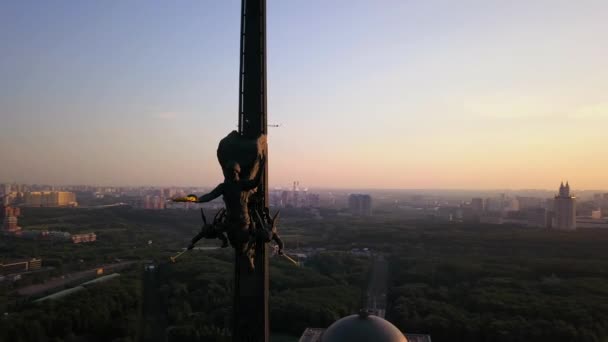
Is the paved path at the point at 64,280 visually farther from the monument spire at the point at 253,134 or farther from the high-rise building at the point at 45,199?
the high-rise building at the point at 45,199

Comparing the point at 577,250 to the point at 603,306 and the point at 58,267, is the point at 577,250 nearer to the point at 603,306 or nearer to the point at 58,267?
the point at 603,306

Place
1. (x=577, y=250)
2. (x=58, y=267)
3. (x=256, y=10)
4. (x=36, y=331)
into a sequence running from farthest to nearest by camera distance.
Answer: (x=577, y=250)
(x=58, y=267)
(x=36, y=331)
(x=256, y=10)

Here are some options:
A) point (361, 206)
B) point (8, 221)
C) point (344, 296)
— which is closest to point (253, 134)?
point (344, 296)

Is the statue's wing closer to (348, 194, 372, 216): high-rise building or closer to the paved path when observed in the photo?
the paved path

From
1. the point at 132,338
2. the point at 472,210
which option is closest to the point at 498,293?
the point at 132,338

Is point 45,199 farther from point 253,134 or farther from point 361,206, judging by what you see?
point 253,134

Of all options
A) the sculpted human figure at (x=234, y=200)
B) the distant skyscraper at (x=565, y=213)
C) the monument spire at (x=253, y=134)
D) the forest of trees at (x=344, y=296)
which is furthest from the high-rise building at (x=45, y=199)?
the sculpted human figure at (x=234, y=200)

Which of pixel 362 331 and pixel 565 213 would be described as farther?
pixel 565 213

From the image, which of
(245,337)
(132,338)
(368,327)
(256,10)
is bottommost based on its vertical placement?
(132,338)
